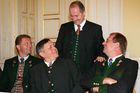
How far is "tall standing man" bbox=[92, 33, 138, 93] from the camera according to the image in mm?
2658

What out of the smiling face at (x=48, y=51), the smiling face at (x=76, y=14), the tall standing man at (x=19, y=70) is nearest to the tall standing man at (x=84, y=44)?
the smiling face at (x=76, y=14)

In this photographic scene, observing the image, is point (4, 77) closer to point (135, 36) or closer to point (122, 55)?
point (122, 55)

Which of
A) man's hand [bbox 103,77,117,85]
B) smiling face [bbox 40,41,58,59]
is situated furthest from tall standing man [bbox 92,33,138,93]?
smiling face [bbox 40,41,58,59]

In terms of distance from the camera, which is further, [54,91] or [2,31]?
[2,31]

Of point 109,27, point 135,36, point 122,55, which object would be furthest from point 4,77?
point 135,36

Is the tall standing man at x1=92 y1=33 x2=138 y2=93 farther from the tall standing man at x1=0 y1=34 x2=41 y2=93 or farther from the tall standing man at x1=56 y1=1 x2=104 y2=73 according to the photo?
the tall standing man at x1=0 y1=34 x2=41 y2=93

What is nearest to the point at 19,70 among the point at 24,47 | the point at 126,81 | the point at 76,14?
the point at 24,47

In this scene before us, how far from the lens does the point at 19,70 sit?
12.6ft

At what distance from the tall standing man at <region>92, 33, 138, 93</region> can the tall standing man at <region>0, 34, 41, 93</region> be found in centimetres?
130

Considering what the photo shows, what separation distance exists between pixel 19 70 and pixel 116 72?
173 cm

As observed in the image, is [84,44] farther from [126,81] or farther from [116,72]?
[126,81]

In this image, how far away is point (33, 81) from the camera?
307cm

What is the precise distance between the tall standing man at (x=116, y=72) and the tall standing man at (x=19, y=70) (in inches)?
51.2

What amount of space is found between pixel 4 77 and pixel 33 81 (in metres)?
0.98
